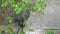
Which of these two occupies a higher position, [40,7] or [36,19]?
[40,7]

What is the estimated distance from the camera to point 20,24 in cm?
182

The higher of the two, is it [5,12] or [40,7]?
[40,7]

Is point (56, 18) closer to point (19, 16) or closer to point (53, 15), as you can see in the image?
point (53, 15)

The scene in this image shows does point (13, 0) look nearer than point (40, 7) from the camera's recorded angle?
Yes

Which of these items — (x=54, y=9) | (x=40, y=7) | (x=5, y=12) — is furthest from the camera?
(x=54, y=9)

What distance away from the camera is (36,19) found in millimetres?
2971

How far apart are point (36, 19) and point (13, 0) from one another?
1.59 m

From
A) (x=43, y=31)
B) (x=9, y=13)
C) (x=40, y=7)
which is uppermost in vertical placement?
(x=40, y=7)

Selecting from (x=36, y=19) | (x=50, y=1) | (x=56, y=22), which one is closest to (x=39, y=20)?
(x=36, y=19)

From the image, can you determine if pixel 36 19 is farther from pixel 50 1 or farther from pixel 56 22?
pixel 50 1

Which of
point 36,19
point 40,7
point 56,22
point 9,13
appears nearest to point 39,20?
point 36,19

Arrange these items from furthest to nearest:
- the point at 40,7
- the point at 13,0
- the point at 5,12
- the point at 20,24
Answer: the point at 5,12, the point at 20,24, the point at 40,7, the point at 13,0

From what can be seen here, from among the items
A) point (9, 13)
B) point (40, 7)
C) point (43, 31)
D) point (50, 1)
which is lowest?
point (43, 31)

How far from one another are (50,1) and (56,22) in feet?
2.00
